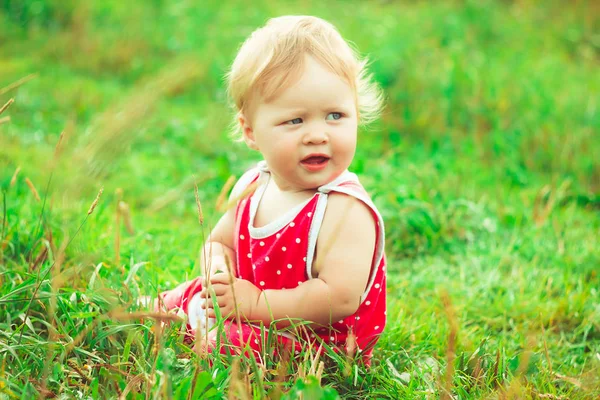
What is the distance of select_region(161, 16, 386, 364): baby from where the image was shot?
1853 mm

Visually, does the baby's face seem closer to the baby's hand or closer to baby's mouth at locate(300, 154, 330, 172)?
baby's mouth at locate(300, 154, 330, 172)

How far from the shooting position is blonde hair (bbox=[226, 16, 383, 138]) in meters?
1.86

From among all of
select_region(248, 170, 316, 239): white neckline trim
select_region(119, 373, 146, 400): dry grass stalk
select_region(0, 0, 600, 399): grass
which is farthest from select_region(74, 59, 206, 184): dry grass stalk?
select_region(248, 170, 316, 239): white neckline trim

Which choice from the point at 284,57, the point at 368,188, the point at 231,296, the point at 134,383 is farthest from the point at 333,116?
the point at 368,188

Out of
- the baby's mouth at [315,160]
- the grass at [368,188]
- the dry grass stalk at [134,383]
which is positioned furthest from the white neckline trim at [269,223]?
the dry grass stalk at [134,383]

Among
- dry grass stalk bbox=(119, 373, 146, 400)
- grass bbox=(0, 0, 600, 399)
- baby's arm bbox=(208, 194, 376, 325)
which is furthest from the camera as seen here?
baby's arm bbox=(208, 194, 376, 325)

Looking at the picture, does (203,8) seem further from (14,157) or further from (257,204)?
(257,204)

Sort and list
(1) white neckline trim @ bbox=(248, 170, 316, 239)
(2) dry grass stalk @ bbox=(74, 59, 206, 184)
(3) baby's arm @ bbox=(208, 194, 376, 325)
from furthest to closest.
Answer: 1. (1) white neckline trim @ bbox=(248, 170, 316, 239)
2. (3) baby's arm @ bbox=(208, 194, 376, 325)
3. (2) dry grass stalk @ bbox=(74, 59, 206, 184)

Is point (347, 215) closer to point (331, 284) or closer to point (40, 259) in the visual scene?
point (331, 284)

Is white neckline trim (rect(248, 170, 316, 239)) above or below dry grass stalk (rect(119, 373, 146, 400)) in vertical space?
above

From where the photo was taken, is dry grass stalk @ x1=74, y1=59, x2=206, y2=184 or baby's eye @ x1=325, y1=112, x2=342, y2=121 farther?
baby's eye @ x1=325, y1=112, x2=342, y2=121

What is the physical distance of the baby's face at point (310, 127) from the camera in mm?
1860

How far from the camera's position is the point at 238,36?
595 centimetres

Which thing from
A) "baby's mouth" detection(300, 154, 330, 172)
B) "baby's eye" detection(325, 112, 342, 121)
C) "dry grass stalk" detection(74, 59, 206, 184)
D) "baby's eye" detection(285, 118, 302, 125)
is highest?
"dry grass stalk" detection(74, 59, 206, 184)
